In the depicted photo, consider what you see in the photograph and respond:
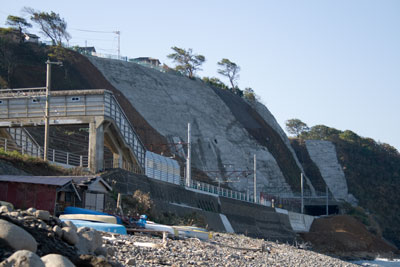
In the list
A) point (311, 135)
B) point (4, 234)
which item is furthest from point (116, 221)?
point (311, 135)

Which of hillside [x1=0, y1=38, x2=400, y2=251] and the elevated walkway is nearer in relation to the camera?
the elevated walkway

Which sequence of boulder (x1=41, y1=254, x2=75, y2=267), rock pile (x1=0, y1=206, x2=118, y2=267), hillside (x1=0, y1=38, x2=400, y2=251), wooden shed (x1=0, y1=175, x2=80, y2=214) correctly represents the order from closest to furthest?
boulder (x1=41, y1=254, x2=75, y2=267)
rock pile (x1=0, y1=206, x2=118, y2=267)
wooden shed (x1=0, y1=175, x2=80, y2=214)
hillside (x1=0, y1=38, x2=400, y2=251)

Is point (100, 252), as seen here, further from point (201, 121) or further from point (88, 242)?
point (201, 121)

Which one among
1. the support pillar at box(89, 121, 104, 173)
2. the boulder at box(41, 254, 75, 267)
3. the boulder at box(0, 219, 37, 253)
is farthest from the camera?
the support pillar at box(89, 121, 104, 173)

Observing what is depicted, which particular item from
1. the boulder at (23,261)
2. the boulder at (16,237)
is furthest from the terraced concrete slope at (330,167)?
the boulder at (23,261)

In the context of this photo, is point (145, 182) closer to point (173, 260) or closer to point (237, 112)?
point (173, 260)

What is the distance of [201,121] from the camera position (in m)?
87.1

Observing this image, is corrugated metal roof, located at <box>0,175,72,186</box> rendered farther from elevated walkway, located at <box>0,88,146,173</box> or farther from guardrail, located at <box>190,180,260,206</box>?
guardrail, located at <box>190,180,260,206</box>

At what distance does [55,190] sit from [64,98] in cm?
1583

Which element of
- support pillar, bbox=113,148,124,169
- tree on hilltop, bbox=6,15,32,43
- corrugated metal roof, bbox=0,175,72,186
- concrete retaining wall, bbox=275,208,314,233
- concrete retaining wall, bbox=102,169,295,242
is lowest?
concrete retaining wall, bbox=275,208,314,233

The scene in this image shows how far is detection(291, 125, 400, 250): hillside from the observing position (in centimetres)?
9169

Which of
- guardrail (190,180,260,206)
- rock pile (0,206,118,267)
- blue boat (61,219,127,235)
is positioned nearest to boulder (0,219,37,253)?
rock pile (0,206,118,267)

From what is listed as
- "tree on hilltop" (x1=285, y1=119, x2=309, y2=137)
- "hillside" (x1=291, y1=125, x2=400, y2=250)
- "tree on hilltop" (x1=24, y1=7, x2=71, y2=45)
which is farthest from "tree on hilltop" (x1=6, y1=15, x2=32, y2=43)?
"tree on hilltop" (x1=285, y1=119, x2=309, y2=137)

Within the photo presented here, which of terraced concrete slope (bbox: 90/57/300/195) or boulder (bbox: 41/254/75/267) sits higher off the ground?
terraced concrete slope (bbox: 90/57/300/195)
